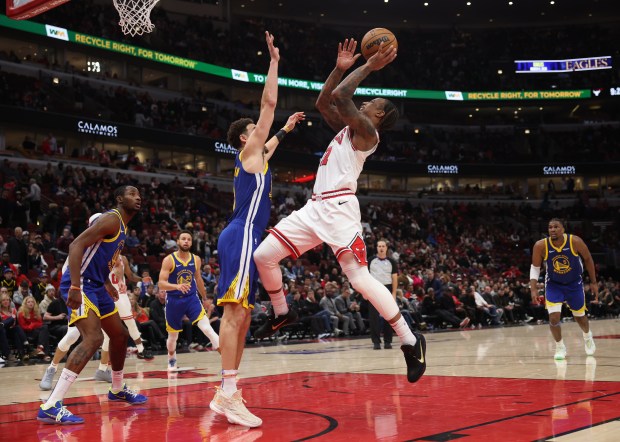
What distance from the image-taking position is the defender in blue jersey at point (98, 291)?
19.0 ft

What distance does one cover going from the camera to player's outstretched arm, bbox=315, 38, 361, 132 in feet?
19.0

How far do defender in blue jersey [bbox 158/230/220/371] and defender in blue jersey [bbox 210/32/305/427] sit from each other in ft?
14.0

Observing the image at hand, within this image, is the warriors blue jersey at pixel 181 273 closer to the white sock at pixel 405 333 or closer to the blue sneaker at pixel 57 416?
the blue sneaker at pixel 57 416

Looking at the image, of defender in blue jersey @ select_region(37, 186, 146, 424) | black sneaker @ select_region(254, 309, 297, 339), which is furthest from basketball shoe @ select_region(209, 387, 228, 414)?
defender in blue jersey @ select_region(37, 186, 146, 424)

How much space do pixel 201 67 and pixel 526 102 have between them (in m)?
20.9

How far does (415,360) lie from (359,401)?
0.85m

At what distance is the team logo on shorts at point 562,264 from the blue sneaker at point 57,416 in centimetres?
727

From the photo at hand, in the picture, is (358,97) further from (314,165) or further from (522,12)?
(522,12)

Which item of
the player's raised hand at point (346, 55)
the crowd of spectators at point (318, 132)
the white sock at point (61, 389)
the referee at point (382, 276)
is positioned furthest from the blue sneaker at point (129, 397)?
the crowd of spectators at point (318, 132)

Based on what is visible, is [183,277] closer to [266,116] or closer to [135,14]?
[135,14]

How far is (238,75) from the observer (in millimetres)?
36875

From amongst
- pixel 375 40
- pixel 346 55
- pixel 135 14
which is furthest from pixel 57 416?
pixel 135 14

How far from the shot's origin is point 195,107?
35344mm

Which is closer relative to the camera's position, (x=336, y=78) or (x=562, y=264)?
(x=336, y=78)
